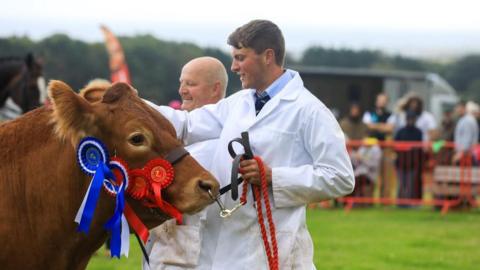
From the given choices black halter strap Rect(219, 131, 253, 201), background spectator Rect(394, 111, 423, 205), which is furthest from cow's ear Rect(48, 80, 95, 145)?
background spectator Rect(394, 111, 423, 205)

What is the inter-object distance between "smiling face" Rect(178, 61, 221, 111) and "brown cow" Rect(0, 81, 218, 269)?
118cm

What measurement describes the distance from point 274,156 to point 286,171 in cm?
15

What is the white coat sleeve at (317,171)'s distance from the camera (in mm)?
4926

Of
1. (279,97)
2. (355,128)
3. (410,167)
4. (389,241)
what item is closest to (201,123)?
(279,97)

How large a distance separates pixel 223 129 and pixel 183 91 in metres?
0.82

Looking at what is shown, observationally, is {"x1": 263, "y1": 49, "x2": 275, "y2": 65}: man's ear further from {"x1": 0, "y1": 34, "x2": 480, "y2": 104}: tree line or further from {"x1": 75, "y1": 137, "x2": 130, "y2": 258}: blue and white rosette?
{"x1": 0, "y1": 34, "x2": 480, "y2": 104}: tree line

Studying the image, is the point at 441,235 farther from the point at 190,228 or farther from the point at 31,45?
the point at 190,228

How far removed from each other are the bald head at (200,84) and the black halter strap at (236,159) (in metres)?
1.04

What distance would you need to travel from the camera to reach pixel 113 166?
4.67m

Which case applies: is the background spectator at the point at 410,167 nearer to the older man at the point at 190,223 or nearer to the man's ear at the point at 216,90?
the man's ear at the point at 216,90

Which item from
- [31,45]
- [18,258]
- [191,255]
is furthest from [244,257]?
[31,45]

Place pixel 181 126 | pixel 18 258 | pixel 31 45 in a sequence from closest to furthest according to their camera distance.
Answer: pixel 18 258 → pixel 181 126 → pixel 31 45

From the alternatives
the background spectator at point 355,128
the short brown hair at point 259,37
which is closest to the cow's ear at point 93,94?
the short brown hair at point 259,37

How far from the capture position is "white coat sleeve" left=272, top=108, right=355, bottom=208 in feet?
16.2
